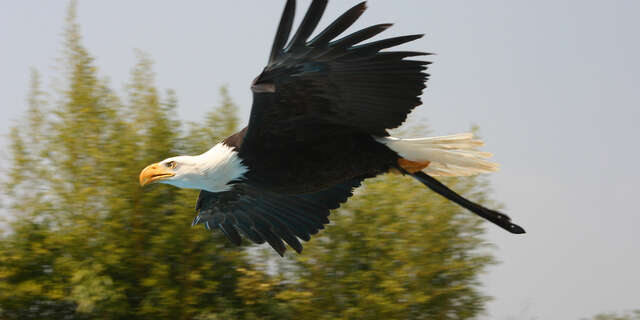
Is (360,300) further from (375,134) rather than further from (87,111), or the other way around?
(87,111)

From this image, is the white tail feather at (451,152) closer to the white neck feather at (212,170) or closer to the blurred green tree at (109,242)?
the white neck feather at (212,170)

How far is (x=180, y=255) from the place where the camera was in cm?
770

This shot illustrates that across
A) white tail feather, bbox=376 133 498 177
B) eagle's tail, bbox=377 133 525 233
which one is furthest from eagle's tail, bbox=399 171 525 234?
white tail feather, bbox=376 133 498 177

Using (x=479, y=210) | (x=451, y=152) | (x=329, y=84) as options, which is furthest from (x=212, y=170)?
(x=479, y=210)

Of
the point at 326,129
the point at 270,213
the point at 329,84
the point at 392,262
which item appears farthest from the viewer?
the point at 392,262

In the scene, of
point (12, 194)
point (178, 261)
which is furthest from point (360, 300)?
point (12, 194)

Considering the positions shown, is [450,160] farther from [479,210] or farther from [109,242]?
[109,242]

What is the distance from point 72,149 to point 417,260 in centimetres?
397

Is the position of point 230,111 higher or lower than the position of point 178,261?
higher

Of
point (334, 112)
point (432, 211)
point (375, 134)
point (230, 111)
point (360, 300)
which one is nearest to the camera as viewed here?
point (334, 112)

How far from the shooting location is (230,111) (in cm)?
862

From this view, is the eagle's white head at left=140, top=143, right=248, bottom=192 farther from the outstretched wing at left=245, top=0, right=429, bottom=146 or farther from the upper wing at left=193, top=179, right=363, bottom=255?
the upper wing at left=193, top=179, right=363, bottom=255

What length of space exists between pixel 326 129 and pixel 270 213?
5.48 feet

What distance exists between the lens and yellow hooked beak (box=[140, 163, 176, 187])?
4.87 metres
